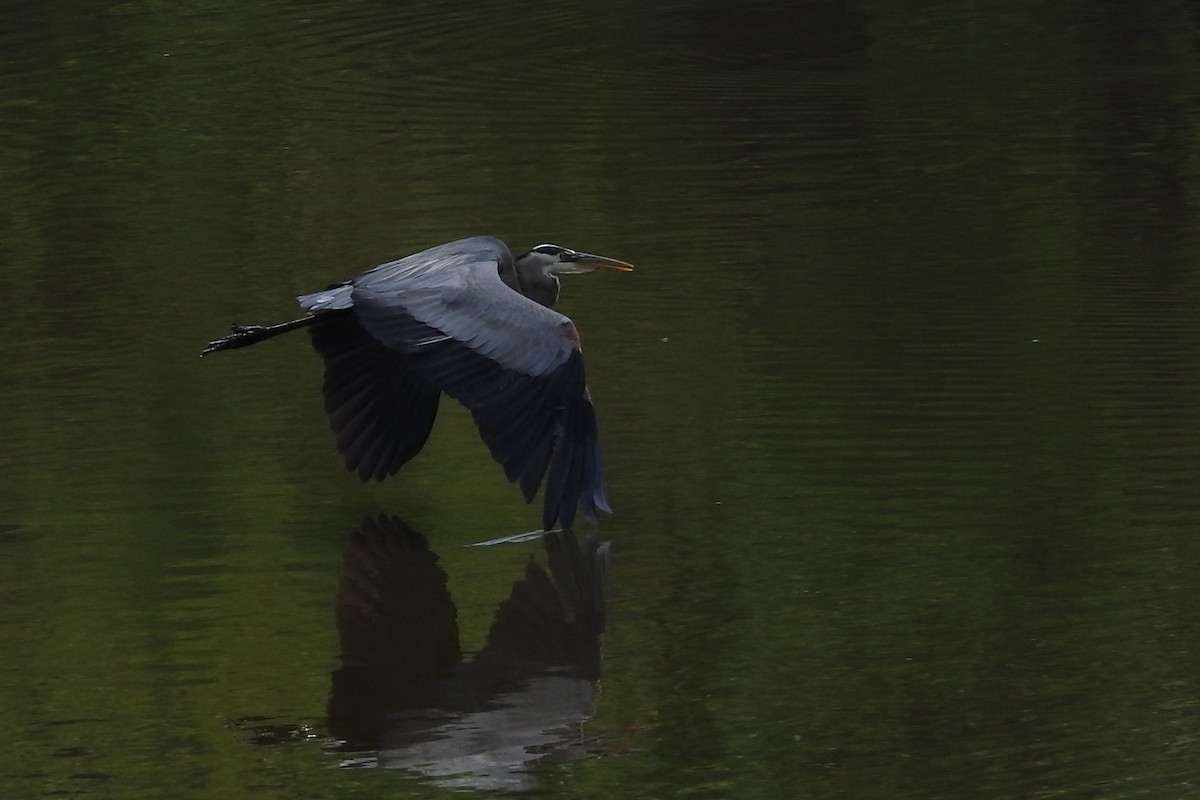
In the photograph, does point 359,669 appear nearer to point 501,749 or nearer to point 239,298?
point 501,749

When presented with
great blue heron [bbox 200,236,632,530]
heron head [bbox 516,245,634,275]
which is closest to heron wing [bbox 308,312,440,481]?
great blue heron [bbox 200,236,632,530]

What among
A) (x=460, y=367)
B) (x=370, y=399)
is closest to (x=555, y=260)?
(x=370, y=399)

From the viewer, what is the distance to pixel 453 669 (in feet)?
24.6

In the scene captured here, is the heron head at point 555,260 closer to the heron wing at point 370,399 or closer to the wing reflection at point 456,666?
the heron wing at point 370,399

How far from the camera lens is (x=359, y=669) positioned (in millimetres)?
7551

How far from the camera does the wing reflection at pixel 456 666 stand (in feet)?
22.0

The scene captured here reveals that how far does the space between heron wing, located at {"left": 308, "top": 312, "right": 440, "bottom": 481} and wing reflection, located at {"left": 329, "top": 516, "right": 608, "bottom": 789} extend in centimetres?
49

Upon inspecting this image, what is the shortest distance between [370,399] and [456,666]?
2.22 metres

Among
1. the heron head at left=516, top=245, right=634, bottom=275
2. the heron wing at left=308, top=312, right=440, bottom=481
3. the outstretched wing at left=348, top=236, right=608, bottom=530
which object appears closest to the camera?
the outstretched wing at left=348, top=236, right=608, bottom=530

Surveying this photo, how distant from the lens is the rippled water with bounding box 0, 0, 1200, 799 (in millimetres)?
6863

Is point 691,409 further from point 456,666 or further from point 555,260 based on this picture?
point 456,666

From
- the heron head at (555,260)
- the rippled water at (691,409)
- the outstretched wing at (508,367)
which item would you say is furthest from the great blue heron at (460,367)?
the rippled water at (691,409)

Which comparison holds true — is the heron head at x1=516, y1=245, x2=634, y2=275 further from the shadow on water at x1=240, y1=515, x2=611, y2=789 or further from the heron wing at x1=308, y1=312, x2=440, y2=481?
the shadow on water at x1=240, y1=515, x2=611, y2=789

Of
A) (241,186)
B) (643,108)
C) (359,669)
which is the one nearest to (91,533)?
(359,669)
